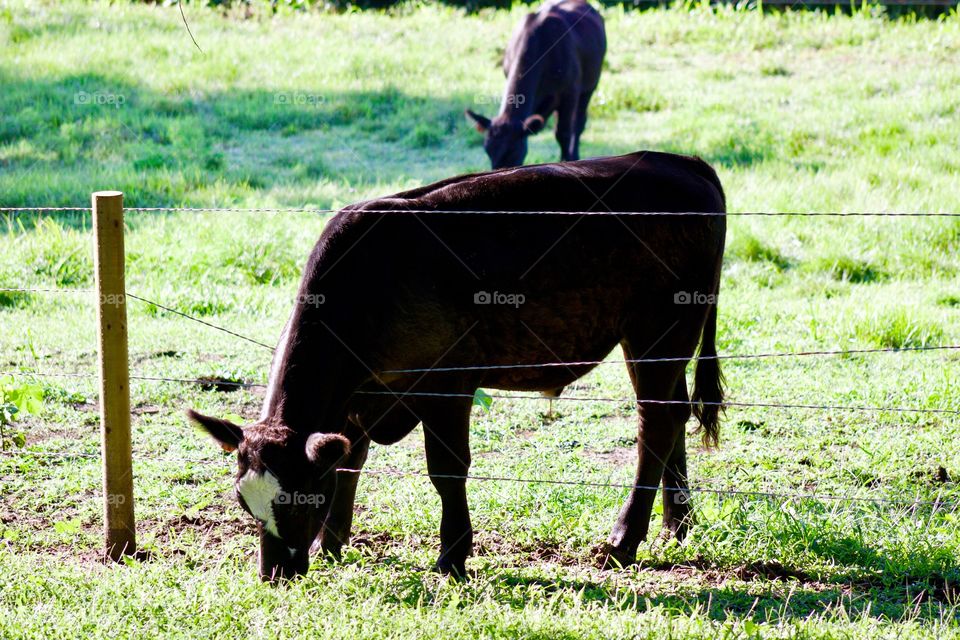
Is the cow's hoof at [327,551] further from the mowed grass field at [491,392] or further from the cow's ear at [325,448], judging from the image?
the cow's ear at [325,448]

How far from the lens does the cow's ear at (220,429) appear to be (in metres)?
4.23

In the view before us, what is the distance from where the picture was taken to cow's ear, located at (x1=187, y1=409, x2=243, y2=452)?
4.23 meters

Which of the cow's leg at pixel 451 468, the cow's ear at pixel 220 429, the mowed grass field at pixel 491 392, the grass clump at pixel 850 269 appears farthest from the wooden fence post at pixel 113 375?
the grass clump at pixel 850 269

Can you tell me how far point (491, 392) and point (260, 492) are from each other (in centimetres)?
404

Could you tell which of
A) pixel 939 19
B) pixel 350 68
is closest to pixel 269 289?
pixel 350 68

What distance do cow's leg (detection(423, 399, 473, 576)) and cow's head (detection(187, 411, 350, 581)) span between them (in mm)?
683

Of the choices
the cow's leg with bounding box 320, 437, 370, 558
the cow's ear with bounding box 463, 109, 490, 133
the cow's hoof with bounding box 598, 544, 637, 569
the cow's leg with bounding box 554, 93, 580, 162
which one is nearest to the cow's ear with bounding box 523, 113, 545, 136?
the cow's ear with bounding box 463, 109, 490, 133

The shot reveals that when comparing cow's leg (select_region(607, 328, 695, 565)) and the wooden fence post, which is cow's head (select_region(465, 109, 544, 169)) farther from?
the wooden fence post

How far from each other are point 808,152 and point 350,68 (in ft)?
22.6

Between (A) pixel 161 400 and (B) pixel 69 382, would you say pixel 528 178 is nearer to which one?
(A) pixel 161 400

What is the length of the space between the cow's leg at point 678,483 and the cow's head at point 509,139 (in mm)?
6961

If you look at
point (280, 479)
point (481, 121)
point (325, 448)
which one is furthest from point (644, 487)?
point (481, 121)

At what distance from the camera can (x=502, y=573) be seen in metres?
4.82

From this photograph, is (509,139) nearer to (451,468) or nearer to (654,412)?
(654,412)
